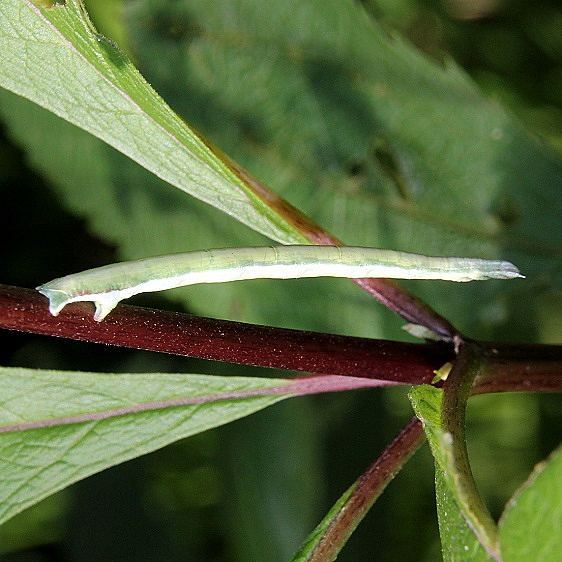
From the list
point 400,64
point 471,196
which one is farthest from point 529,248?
point 400,64

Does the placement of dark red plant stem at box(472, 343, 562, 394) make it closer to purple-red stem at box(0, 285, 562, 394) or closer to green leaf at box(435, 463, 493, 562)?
purple-red stem at box(0, 285, 562, 394)

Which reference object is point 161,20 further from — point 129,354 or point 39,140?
point 129,354

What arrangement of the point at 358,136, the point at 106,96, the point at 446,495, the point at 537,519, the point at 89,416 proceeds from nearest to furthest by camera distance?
the point at 537,519
the point at 446,495
the point at 106,96
the point at 89,416
the point at 358,136

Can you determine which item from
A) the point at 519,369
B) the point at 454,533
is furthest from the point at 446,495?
the point at 519,369

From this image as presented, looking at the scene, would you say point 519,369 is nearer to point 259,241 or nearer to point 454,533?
point 454,533

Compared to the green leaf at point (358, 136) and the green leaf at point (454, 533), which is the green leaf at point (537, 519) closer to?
the green leaf at point (454, 533)

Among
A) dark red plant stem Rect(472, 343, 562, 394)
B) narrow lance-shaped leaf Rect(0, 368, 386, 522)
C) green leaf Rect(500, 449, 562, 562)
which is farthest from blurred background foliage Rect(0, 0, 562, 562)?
green leaf Rect(500, 449, 562, 562)
